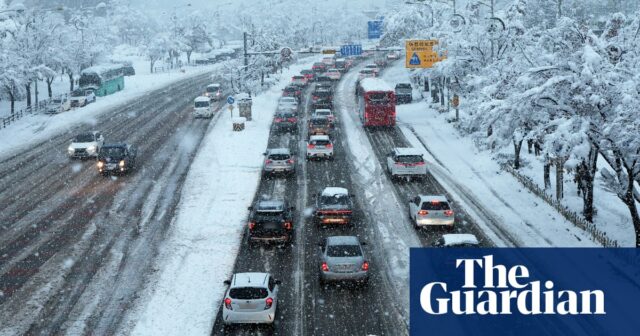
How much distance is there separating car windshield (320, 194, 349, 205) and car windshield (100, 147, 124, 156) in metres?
15.3

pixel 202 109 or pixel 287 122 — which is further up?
pixel 202 109

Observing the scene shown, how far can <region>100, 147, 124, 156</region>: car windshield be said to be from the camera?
129ft

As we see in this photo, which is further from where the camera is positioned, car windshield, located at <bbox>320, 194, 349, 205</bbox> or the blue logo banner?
car windshield, located at <bbox>320, 194, 349, 205</bbox>

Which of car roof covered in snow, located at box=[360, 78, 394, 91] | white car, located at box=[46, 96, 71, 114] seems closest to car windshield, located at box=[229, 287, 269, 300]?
car roof covered in snow, located at box=[360, 78, 394, 91]

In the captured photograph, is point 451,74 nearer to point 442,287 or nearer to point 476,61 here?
point 476,61

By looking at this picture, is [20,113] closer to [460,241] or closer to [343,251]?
[343,251]

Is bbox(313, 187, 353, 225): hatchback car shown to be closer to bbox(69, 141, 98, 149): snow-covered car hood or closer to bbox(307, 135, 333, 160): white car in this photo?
bbox(307, 135, 333, 160): white car

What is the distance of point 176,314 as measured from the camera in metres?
20.5

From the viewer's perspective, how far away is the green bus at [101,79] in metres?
76.9

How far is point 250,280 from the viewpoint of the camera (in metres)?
19.0

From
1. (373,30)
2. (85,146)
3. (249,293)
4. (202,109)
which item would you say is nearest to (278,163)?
(85,146)

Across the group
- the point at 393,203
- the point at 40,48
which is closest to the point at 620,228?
the point at 393,203

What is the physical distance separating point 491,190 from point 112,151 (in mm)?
21018

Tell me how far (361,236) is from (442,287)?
6990mm
